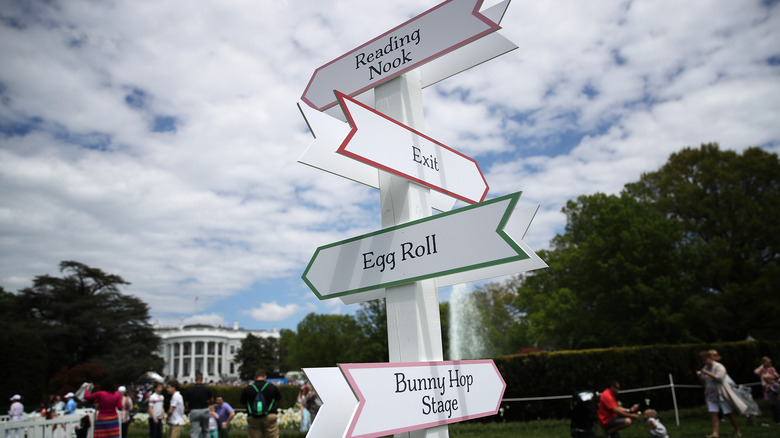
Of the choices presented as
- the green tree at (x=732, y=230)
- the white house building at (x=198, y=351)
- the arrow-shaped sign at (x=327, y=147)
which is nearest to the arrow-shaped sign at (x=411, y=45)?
the arrow-shaped sign at (x=327, y=147)

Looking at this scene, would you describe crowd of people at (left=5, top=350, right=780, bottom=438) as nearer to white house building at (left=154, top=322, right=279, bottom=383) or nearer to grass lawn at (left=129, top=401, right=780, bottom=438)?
grass lawn at (left=129, top=401, right=780, bottom=438)

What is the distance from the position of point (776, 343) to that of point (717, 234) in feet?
39.7

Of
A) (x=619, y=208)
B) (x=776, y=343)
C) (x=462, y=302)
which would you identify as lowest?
(x=776, y=343)

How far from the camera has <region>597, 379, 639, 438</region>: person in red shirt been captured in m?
7.51

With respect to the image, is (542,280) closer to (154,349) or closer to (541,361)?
(541,361)

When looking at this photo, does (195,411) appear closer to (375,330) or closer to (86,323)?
(375,330)

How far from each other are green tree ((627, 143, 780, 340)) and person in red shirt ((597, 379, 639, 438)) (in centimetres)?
1994

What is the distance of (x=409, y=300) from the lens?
2258mm

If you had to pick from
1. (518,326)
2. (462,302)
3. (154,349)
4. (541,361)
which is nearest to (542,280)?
(518,326)

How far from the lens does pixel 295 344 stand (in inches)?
2549

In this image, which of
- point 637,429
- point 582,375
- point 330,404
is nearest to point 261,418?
point 330,404

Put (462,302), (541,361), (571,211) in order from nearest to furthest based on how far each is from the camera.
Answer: (541,361), (571,211), (462,302)

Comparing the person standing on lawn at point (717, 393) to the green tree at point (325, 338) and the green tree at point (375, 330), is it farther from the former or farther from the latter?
the green tree at point (325, 338)

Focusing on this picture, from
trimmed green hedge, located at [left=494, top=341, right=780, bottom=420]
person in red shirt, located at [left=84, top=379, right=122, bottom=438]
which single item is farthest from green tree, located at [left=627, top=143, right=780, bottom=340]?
person in red shirt, located at [left=84, top=379, right=122, bottom=438]
